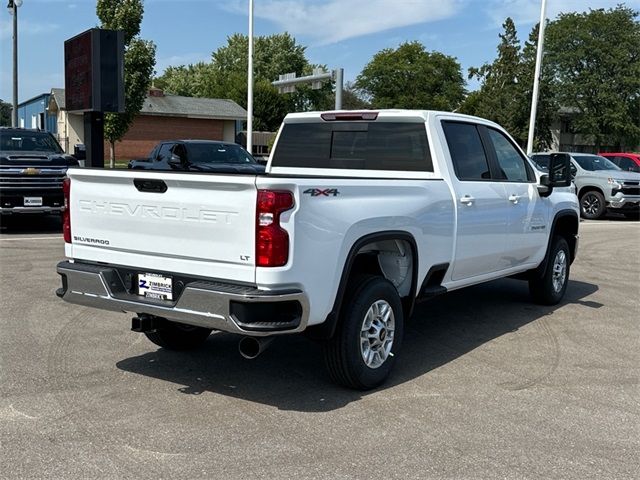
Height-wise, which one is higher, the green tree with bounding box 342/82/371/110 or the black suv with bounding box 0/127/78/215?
the green tree with bounding box 342/82/371/110

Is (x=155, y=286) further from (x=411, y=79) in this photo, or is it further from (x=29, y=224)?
(x=411, y=79)

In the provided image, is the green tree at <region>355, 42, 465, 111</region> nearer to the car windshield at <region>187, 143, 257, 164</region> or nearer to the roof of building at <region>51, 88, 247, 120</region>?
the roof of building at <region>51, 88, 247, 120</region>

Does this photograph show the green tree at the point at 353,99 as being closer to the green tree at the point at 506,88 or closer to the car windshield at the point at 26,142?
the green tree at the point at 506,88

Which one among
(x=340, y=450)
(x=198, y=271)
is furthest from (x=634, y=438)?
(x=198, y=271)

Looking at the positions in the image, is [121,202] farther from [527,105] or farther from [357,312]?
[527,105]

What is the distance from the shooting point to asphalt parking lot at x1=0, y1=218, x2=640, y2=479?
145 inches

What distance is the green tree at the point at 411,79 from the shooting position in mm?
80438

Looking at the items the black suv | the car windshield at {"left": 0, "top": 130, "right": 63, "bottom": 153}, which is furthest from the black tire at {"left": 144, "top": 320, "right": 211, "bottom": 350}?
the car windshield at {"left": 0, "top": 130, "right": 63, "bottom": 153}

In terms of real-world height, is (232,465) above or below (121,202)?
below

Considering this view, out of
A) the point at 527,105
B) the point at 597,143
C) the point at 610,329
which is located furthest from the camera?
the point at 597,143

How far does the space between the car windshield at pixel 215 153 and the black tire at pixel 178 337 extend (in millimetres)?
8743

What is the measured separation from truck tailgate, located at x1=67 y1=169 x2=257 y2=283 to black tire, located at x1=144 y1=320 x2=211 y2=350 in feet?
3.38

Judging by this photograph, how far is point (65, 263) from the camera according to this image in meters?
4.89

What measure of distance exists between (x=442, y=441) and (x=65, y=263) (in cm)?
289
